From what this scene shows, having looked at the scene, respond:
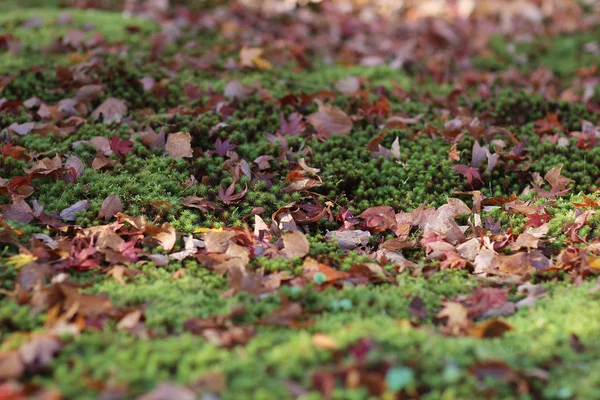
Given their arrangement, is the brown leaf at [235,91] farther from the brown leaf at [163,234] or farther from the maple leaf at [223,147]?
the brown leaf at [163,234]

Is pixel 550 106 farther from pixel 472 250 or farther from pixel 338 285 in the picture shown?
Result: pixel 338 285

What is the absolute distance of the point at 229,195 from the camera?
138 inches

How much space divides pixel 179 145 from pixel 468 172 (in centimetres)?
191

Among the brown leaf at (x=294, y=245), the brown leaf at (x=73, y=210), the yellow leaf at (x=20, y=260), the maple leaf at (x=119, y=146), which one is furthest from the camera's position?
the maple leaf at (x=119, y=146)

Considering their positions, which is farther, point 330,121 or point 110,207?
point 330,121

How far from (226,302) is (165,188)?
3.77 ft

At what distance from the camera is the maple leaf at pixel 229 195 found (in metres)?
3.49

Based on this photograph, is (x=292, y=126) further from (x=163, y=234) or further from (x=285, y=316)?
(x=285, y=316)

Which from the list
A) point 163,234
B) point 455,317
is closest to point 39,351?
point 163,234

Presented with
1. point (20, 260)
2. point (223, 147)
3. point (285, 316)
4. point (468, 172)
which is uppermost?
point (468, 172)

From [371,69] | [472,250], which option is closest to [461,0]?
[371,69]

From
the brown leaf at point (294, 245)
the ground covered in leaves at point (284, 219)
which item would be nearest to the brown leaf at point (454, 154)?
the ground covered in leaves at point (284, 219)

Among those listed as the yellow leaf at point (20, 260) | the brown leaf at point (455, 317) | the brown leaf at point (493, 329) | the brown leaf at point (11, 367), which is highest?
the brown leaf at point (493, 329)

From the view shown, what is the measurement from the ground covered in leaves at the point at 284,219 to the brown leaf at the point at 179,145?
0.01 metres
